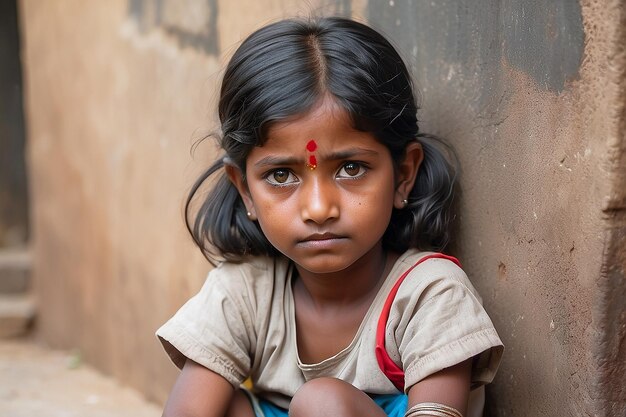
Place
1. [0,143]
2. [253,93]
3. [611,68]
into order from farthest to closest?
[0,143]
[253,93]
[611,68]

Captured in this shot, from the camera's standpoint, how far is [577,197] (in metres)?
1.88

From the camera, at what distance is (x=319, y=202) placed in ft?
6.82

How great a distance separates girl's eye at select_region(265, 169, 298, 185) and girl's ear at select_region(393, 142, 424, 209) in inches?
10.3

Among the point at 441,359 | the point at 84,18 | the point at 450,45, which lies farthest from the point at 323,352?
the point at 84,18

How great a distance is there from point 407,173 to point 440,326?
0.42 metres

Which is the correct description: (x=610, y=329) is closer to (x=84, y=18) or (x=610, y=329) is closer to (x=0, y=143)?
(x=84, y=18)

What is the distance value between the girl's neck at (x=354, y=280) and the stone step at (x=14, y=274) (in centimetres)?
329

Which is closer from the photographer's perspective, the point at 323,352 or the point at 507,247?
the point at 507,247

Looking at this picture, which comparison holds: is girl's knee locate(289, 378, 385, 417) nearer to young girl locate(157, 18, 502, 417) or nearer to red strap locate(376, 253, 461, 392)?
young girl locate(157, 18, 502, 417)

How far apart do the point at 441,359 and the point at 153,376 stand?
184 centimetres

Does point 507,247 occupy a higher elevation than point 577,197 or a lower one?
lower

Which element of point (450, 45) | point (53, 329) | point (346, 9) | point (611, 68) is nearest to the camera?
point (611, 68)

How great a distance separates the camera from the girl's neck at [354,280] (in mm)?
2357

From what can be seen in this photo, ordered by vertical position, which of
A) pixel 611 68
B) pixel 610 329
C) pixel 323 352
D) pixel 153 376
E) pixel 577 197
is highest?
pixel 611 68
